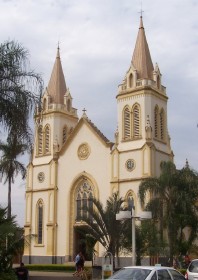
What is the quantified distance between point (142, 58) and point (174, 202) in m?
19.5

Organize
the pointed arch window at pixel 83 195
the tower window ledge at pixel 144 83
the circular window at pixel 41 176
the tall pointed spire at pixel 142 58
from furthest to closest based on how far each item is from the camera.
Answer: the circular window at pixel 41 176, the pointed arch window at pixel 83 195, the tall pointed spire at pixel 142 58, the tower window ledge at pixel 144 83

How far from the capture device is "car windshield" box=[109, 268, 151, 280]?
1499 centimetres

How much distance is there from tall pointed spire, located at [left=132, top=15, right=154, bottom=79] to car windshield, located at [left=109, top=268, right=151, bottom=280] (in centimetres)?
3336

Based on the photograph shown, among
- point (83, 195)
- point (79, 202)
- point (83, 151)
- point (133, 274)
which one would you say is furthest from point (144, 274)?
point (83, 151)

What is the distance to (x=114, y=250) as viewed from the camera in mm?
31250

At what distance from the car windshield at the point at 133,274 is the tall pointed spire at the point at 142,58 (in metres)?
33.4

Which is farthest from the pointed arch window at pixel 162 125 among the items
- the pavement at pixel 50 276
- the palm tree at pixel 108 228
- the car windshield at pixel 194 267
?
the car windshield at pixel 194 267

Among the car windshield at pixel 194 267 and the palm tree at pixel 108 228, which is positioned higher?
the palm tree at pixel 108 228

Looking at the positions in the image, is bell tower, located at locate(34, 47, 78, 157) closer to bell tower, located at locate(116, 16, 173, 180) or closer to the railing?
bell tower, located at locate(116, 16, 173, 180)

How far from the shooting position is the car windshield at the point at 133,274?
15.0 metres

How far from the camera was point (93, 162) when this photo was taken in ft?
160

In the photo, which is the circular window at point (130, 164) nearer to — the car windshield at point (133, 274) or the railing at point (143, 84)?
the railing at point (143, 84)

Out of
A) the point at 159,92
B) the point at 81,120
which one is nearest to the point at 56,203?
the point at 81,120

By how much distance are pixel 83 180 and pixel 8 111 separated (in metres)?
32.9
